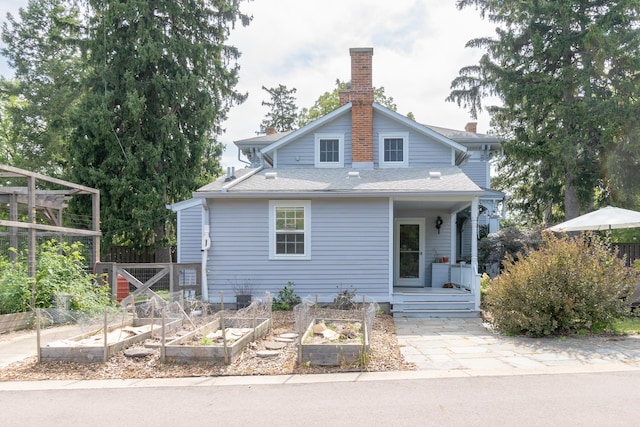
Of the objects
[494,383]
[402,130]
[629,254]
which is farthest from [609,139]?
[494,383]

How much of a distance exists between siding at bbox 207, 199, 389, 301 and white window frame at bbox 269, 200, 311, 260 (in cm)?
10

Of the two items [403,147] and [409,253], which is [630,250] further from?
[403,147]

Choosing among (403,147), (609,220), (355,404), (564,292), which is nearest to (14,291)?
(355,404)

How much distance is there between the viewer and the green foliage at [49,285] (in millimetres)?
8906

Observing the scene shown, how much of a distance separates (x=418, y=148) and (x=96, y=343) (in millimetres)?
10650

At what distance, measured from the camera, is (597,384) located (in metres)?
5.23

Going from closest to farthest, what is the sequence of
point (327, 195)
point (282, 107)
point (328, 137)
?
point (327, 195) → point (328, 137) → point (282, 107)

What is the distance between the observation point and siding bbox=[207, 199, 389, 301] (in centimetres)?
1109

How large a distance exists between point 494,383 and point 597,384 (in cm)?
117

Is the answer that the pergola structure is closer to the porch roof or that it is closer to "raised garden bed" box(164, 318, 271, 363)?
the porch roof

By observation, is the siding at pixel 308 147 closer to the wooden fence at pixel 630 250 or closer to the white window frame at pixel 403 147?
the white window frame at pixel 403 147

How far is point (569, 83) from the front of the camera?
18.2 metres

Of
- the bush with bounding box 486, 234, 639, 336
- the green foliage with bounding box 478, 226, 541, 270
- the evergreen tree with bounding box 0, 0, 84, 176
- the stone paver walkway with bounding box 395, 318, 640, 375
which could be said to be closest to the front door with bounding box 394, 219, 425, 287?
the green foliage with bounding box 478, 226, 541, 270

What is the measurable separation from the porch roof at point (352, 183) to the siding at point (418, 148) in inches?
19.9
